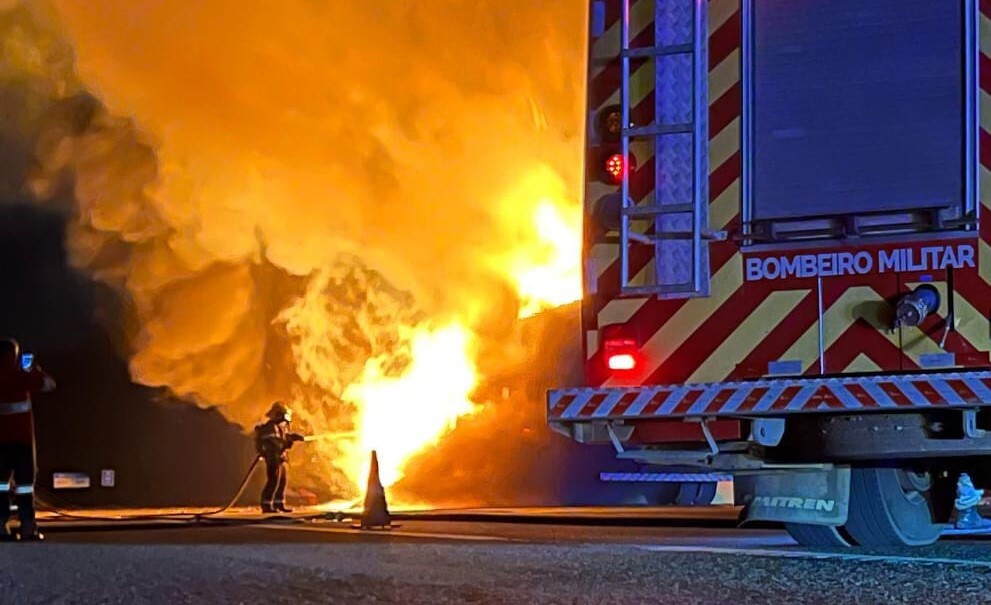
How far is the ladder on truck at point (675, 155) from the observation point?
288 inches

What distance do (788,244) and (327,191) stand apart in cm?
901

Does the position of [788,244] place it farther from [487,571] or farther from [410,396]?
[410,396]

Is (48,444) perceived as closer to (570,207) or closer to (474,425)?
(474,425)

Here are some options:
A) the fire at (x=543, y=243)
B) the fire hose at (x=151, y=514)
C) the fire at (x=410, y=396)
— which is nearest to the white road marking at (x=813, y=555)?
the fire hose at (x=151, y=514)

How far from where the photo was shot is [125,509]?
49.7 feet

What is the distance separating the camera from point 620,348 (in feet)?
24.5

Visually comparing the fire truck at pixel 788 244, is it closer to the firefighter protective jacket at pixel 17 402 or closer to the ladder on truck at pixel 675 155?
the ladder on truck at pixel 675 155

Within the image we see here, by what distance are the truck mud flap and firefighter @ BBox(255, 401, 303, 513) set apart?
8.25m

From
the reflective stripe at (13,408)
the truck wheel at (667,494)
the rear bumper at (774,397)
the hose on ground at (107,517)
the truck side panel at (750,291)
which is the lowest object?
the truck wheel at (667,494)

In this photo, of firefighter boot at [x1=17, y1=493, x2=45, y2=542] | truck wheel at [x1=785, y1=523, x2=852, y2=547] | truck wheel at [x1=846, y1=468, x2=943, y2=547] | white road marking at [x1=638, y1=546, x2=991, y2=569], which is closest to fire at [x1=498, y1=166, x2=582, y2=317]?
firefighter boot at [x1=17, y1=493, x2=45, y2=542]

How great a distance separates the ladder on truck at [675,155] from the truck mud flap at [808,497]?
1.13 metres

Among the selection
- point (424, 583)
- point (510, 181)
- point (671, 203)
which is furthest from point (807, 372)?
point (510, 181)

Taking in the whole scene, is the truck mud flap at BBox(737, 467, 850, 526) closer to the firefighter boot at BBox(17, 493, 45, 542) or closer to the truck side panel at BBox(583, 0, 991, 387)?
the truck side panel at BBox(583, 0, 991, 387)

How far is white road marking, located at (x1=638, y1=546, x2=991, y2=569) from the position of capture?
22.8 feet
